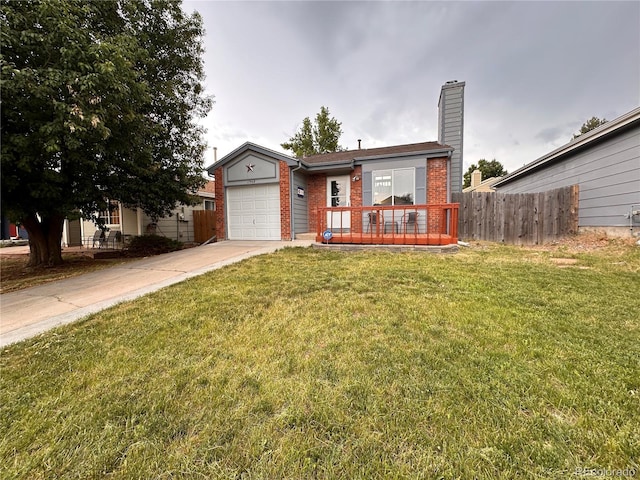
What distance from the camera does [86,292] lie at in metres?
4.56

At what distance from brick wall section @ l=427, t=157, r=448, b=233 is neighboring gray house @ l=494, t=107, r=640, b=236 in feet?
13.6

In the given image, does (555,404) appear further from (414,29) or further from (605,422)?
(414,29)

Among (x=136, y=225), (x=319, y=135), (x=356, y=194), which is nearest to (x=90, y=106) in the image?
(x=356, y=194)

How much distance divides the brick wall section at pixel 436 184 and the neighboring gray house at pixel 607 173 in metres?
4.15

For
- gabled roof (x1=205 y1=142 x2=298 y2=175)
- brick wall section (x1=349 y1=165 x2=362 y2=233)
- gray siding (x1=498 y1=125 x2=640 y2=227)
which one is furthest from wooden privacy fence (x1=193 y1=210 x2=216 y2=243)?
gray siding (x1=498 y1=125 x2=640 y2=227)

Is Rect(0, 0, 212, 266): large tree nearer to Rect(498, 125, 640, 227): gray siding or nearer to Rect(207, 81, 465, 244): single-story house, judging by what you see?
Rect(207, 81, 465, 244): single-story house

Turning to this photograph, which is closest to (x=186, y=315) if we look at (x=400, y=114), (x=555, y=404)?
(x=555, y=404)

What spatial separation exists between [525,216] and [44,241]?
1479cm

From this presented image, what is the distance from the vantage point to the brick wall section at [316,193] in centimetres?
1080

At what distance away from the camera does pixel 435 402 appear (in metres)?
1.67

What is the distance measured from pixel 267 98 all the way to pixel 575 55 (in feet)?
42.0

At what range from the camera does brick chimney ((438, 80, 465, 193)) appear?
10930 millimetres

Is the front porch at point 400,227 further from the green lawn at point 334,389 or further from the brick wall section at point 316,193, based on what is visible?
the green lawn at point 334,389

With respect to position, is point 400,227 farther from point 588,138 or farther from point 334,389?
point 334,389
